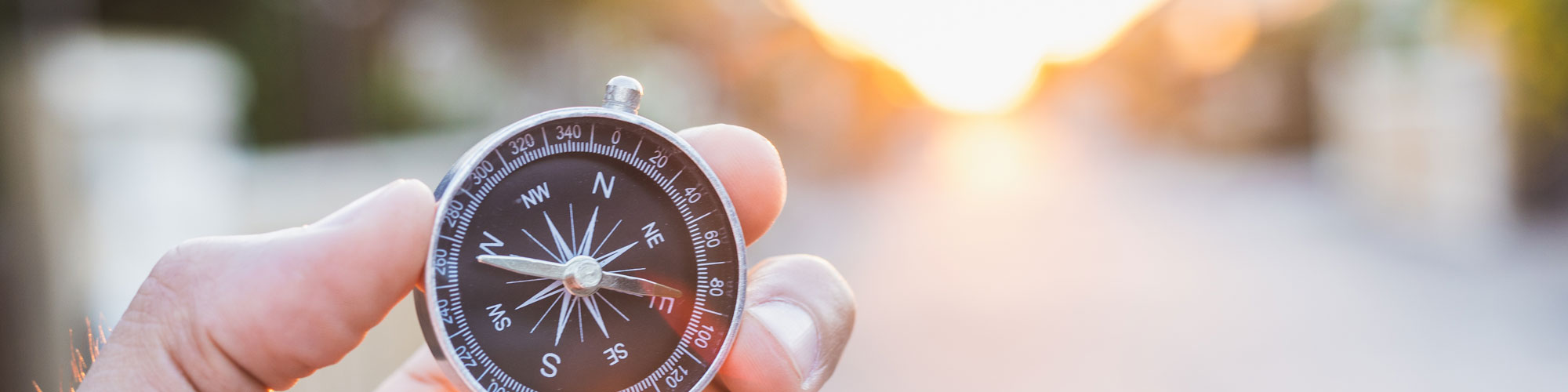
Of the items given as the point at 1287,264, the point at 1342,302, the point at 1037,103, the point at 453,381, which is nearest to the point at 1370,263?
the point at 1287,264

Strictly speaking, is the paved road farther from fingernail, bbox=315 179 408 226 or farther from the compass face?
fingernail, bbox=315 179 408 226

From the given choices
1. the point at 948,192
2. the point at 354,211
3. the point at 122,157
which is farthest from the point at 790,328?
the point at 948,192

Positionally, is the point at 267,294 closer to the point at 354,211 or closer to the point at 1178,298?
the point at 354,211

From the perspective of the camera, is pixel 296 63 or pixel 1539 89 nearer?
pixel 1539 89

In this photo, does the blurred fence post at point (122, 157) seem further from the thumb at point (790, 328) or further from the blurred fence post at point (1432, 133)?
the blurred fence post at point (1432, 133)

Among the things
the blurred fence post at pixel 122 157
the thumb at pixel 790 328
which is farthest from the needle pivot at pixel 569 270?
the blurred fence post at pixel 122 157

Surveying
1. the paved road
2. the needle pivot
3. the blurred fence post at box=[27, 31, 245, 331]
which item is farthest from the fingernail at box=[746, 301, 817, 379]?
the paved road

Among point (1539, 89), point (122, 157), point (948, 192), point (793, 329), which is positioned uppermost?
point (793, 329)
